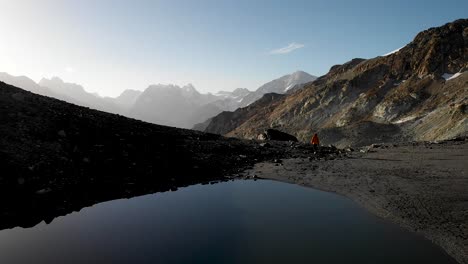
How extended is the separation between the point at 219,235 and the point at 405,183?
1039 centimetres

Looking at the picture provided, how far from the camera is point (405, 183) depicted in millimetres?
17188

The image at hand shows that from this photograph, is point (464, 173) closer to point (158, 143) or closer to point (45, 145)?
point (158, 143)

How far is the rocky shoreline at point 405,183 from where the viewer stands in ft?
37.9

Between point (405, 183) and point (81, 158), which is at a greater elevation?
point (405, 183)

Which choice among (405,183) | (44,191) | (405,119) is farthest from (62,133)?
(405,119)

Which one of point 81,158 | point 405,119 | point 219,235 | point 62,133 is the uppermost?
point 405,119

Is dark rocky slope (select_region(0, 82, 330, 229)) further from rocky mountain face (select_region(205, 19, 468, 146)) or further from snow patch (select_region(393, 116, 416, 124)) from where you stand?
snow patch (select_region(393, 116, 416, 124))

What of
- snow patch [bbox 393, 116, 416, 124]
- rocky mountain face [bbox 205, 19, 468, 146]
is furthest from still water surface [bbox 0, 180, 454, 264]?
snow patch [bbox 393, 116, 416, 124]

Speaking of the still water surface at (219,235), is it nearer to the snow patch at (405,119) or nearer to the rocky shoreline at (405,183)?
the rocky shoreline at (405,183)

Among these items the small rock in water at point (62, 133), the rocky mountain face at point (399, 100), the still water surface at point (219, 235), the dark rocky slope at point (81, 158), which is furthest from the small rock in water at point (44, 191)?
the rocky mountain face at point (399, 100)

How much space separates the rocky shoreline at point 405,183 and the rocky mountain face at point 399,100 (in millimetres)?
30652

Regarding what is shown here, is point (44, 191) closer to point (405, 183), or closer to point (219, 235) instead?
point (219, 235)

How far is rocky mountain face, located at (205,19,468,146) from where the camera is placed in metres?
64.1

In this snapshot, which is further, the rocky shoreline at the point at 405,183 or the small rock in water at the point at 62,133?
the small rock in water at the point at 62,133
